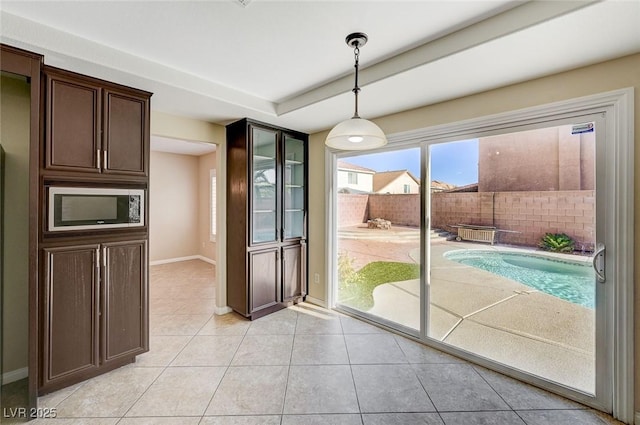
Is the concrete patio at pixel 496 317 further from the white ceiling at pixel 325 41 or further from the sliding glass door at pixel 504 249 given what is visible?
the white ceiling at pixel 325 41

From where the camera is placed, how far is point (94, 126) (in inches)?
85.2

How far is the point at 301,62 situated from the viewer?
223cm

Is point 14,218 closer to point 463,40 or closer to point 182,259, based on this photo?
point 463,40

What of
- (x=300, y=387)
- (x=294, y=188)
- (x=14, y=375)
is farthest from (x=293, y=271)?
(x=14, y=375)

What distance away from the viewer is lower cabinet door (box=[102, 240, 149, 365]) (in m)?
2.24

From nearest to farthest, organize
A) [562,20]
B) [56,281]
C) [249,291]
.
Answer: [562,20], [56,281], [249,291]

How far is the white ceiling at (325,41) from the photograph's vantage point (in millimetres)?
1594

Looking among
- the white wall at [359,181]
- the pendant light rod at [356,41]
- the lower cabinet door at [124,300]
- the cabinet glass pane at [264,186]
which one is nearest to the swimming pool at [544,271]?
the white wall at [359,181]

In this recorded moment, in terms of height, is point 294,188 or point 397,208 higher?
point 294,188

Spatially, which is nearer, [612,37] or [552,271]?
[612,37]

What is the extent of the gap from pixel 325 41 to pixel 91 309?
2.73 meters

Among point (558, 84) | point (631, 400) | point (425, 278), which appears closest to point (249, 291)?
point (425, 278)

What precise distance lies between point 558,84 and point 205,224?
266 inches

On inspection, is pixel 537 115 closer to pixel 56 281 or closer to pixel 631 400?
pixel 631 400
